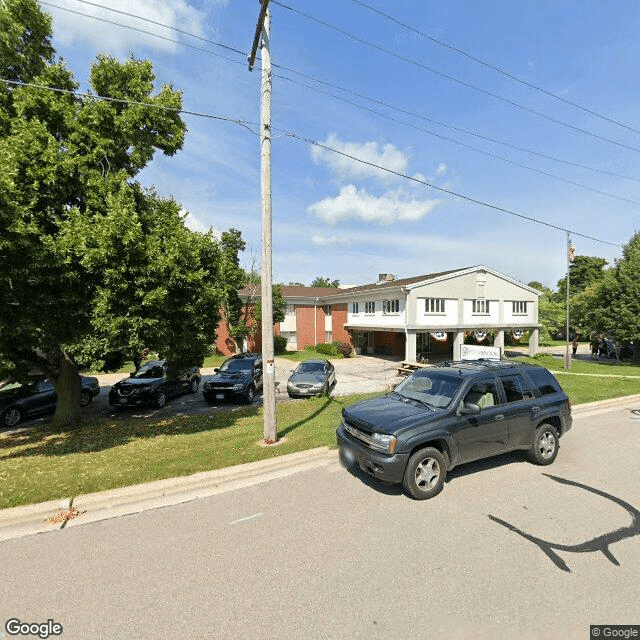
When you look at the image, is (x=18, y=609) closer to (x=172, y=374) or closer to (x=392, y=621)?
(x=392, y=621)

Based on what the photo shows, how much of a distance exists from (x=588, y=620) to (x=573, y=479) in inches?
141

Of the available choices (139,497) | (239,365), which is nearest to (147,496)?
(139,497)

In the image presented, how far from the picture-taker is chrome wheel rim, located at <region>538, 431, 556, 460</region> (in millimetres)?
6703

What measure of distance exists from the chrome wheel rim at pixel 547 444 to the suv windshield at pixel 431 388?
2.27 m

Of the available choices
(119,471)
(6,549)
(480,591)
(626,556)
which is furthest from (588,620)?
(119,471)

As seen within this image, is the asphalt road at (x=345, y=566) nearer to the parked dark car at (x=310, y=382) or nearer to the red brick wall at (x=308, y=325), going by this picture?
the parked dark car at (x=310, y=382)

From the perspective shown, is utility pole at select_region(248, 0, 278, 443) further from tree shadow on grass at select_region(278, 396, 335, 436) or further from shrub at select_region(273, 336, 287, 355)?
shrub at select_region(273, 336, 287, 355)

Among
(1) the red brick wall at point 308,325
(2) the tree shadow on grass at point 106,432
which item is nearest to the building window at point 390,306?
(1) the red brick wall at point 308,325

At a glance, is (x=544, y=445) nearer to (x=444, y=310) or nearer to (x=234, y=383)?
(x=234, y=383)

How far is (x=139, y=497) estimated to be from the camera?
5.46 metres

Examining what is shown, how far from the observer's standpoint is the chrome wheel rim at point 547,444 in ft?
22.0

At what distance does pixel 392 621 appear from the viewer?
3.13 metres

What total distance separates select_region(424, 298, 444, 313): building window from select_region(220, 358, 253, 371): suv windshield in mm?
15073

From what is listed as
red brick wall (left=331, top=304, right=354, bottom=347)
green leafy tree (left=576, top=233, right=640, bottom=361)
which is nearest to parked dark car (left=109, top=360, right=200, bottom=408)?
red brick wall (left=331, top=304, right=354, bottom=347)
